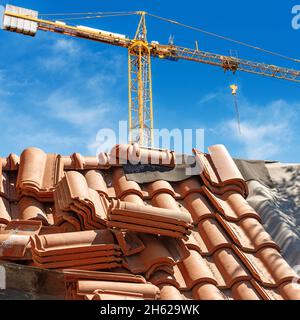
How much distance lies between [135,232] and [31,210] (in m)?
1.83

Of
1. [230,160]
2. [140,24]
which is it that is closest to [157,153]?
[230,160]

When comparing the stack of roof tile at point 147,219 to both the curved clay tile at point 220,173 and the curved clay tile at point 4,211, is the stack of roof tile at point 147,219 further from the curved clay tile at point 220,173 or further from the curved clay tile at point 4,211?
the curved clay tile at point 220,173

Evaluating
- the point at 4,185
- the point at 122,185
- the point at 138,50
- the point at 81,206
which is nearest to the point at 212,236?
the point at 122,185

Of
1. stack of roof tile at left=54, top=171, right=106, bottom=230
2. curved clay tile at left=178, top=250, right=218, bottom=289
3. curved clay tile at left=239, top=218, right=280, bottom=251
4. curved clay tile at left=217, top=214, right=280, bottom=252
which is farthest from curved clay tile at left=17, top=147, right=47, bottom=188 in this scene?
curved clay tile at left=239, top=218, right=280, bottom=251

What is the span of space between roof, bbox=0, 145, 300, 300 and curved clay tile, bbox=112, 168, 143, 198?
19 millimetres

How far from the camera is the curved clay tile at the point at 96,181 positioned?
312 inches

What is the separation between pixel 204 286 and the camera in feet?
20.5

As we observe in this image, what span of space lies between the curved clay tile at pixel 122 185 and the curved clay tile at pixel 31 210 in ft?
4.16

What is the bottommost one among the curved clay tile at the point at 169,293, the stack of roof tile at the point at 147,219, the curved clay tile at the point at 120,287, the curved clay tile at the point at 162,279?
the curved clay tile at the point at 120,287

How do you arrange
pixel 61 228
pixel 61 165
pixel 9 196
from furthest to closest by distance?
pixel 61 165
pixel 9 196
pixel 61 228

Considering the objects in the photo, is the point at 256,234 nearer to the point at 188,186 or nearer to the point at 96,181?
the point at 188,186

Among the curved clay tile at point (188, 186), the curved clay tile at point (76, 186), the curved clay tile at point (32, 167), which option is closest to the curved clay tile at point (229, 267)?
the curved clay tile at point (188, 186)

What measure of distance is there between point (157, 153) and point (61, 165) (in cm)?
176
